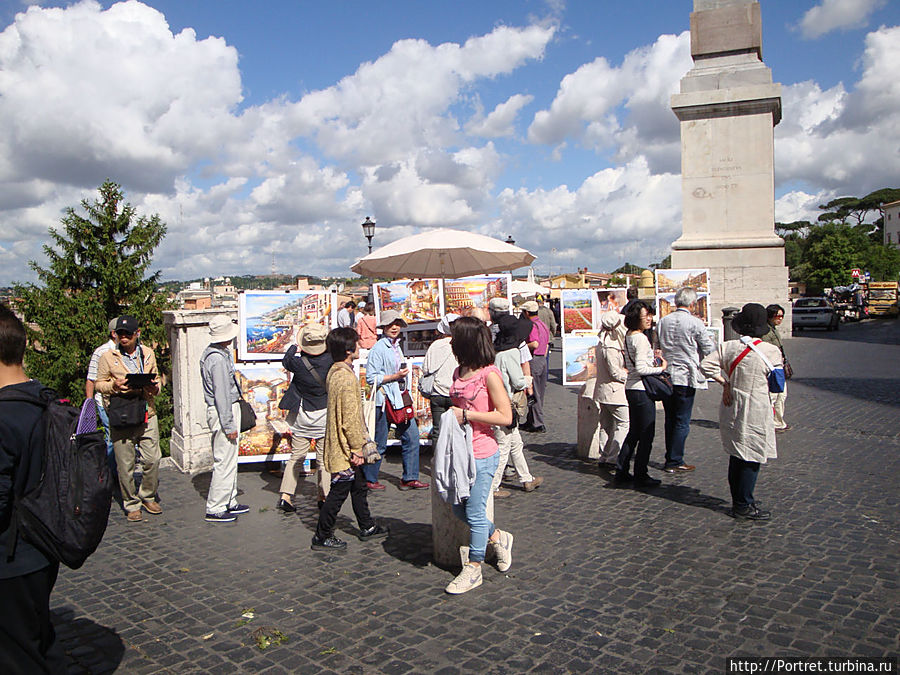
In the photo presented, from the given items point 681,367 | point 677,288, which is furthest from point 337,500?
point 677,288

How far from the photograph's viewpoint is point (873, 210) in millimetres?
108750

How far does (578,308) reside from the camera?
13234 mm

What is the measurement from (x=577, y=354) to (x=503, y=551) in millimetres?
8873

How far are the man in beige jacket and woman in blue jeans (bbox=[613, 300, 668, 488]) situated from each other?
14.9ft

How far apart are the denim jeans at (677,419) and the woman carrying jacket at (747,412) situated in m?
1.22

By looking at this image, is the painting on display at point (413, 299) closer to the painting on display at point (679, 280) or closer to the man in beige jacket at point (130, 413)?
the man in beige jacket at point (130, 413)

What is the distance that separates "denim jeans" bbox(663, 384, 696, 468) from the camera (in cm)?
677

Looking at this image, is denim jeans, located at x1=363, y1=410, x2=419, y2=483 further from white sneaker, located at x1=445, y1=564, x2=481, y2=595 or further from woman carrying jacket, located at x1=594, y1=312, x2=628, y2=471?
white sneaker, located at x1=445, y1=564, x2=481, y2=595

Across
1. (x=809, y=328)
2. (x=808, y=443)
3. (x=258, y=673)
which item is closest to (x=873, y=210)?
(x=809, y=328)

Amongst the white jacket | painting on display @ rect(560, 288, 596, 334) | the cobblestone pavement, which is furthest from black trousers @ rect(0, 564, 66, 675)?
painting on display @ rect(560, 288, 596, 334)

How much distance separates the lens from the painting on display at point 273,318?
7.87 m

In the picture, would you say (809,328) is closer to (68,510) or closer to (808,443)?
(808,443)

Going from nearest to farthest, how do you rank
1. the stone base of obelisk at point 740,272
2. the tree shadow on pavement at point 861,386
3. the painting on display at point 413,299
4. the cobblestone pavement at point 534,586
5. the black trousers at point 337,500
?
the cobblestone pavement at point 534,586 < the black trousers at point 337,500 < the painting on display at point 413,299 < the tree shadow on pavement at point 861,386 < the stone base of obelisk at point 740,272

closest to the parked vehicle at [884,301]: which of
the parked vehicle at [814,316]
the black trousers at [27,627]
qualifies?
the parked vehicle at [814,316]
